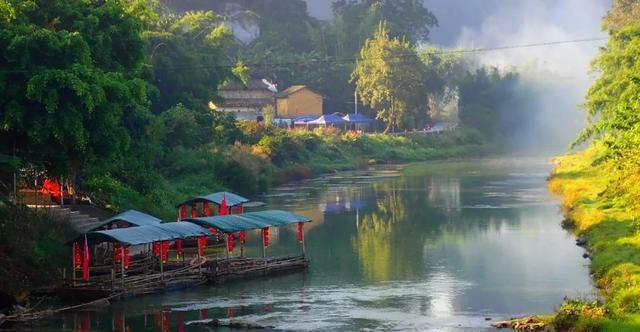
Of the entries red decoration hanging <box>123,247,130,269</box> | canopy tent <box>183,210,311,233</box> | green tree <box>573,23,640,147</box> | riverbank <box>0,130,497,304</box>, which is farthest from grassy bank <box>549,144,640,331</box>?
riverbank <box>0,130,497,304</box>

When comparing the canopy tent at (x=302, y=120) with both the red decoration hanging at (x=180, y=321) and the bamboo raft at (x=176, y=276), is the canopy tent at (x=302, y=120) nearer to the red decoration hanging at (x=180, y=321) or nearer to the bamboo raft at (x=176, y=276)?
the bamboo raft at (x=176, y=276)

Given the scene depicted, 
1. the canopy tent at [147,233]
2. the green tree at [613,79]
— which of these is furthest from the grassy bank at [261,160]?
the green tree at [613,79]

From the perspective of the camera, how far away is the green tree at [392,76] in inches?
4023

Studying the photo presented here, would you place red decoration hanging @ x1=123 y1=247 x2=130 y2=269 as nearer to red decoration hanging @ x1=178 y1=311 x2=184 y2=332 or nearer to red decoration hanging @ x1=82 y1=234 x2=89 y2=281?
red decoration hanging @ x1=82 y1=234 x2=89 y2=281

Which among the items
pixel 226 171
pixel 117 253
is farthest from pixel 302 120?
pixel 117 253

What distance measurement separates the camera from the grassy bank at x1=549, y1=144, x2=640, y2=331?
26.5m

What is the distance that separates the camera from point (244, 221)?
3791 cm

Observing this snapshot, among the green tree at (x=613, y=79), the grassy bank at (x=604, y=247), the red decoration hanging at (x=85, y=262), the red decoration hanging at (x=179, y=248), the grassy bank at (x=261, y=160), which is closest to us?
the grassy bank at (x=604, y=247)

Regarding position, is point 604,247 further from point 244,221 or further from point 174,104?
point 174,104

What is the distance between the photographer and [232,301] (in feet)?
107

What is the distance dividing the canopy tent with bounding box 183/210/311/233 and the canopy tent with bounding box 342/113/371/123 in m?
68.4

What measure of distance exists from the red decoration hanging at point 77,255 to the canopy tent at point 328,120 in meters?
70.7

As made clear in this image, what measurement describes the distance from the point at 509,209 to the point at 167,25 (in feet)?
87.7

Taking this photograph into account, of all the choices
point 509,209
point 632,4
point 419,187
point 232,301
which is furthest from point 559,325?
point 632,4
